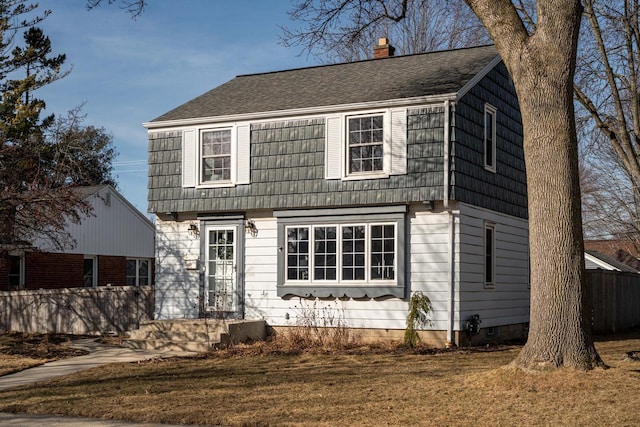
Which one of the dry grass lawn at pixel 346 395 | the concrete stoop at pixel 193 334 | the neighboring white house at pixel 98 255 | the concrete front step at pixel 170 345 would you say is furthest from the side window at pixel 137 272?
the dry grass lawn at pixel 346 395

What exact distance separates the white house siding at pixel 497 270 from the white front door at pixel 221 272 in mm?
5587

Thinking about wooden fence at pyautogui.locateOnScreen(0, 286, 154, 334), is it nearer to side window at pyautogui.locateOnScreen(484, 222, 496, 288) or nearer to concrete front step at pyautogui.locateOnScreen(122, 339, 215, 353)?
concrete front step at pyautogui.locateOnScreen(122, 339, 215, 353)

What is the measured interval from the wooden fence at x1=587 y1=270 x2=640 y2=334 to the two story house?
11.6ft

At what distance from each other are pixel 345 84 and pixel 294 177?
305 centimetres

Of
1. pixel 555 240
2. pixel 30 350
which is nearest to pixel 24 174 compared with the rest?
pixel 30 350

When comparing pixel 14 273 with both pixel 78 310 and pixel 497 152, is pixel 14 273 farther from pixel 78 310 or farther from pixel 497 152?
pixel 497 152

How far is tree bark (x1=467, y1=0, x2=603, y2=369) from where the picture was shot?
11.3m

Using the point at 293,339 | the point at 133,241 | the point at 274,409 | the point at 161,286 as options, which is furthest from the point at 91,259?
the point at 274,409

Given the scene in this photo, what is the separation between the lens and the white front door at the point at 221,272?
19844 mm

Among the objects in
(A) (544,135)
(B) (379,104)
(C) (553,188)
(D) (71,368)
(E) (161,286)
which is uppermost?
(B) (379,104)

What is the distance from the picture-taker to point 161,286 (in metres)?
20.8

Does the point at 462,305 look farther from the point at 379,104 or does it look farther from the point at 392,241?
the point at 379,104

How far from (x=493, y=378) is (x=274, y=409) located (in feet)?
9.97

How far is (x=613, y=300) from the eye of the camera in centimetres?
2570
